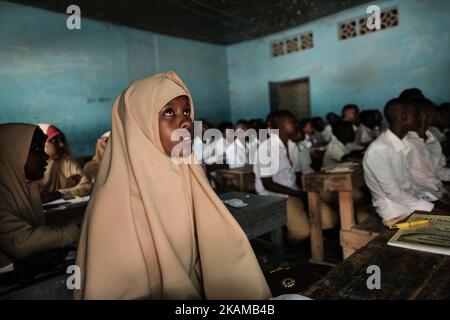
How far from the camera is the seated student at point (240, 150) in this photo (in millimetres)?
5652

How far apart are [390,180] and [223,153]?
13.9ft

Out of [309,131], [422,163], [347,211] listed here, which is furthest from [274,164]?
[309,131]

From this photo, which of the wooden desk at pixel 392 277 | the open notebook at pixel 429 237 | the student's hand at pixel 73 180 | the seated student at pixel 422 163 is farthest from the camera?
the student's hand at pixel 73 180

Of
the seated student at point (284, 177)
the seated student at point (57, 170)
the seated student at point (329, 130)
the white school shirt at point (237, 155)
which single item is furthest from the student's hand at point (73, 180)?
the seated student at point (329, 130)

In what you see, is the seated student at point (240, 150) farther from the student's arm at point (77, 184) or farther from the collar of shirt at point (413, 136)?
the collar of shirt at point (413, 136)

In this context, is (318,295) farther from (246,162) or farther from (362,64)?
(362,64)

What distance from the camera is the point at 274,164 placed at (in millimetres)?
3557

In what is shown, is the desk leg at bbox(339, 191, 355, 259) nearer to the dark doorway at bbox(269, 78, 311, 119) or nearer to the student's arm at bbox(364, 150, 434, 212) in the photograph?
the student's arm at bbox(364, 150, 434, 212)

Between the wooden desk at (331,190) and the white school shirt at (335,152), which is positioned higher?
the white school shirt at (335,152)

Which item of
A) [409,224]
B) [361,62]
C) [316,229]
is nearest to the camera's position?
[409,224]

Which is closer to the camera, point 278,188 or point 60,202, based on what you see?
point 60,202

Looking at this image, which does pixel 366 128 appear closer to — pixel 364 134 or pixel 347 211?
pixel 364 134

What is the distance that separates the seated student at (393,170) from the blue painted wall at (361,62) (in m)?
5.32
